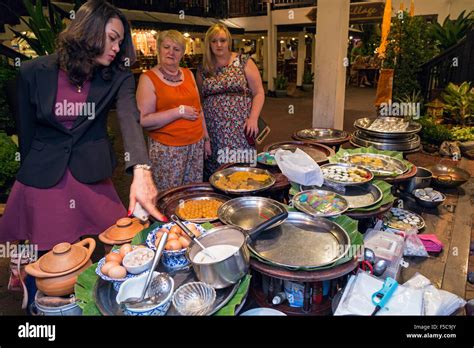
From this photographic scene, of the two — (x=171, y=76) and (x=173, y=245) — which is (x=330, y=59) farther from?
(x=173, y=245)

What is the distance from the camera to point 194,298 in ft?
4.31

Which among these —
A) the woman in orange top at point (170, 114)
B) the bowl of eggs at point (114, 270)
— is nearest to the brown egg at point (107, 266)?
the bowl of eggs at point (114, 270)

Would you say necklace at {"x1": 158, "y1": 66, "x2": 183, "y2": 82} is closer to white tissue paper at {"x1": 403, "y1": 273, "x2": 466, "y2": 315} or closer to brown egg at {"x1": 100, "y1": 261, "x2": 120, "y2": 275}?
brown egg at {"x1": 100, "y1": 261, "x2": 120, "y2": 275}

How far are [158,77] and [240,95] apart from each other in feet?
2.75

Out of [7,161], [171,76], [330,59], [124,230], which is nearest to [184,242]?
[124,230]

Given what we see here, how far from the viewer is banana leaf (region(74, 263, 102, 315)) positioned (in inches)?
50.2

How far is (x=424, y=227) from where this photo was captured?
2582mm

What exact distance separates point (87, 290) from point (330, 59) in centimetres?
523

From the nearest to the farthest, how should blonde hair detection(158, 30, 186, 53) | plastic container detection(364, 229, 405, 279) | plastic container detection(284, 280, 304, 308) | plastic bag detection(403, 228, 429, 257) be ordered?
plastic container detection(284, 280, 304, 308) < plastic container detection(364, 229, 405, 279) < plastic bag detection(403, 228, 429, 257) < blonde hair detection(158, 30, 186, 53)

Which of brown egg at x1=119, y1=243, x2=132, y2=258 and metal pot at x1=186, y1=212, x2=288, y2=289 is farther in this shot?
brown egg at x1=119, y1=243, x2=132, y2=258

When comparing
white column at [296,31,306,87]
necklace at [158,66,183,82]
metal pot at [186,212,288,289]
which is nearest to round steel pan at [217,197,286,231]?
metal pot at [186,212,288,289]

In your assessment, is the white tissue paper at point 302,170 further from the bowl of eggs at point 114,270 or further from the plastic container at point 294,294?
the bowl of eggs at point 114,270

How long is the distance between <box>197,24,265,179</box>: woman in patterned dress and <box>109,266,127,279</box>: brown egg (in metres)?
1.98

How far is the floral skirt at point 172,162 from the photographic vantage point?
2826mm
